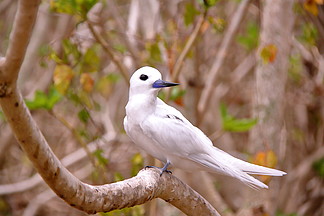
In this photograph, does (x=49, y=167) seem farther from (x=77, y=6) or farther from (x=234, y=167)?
(x=77, y=6)

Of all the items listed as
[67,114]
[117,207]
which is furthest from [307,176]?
[117,207]

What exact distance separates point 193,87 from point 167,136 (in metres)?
2.02

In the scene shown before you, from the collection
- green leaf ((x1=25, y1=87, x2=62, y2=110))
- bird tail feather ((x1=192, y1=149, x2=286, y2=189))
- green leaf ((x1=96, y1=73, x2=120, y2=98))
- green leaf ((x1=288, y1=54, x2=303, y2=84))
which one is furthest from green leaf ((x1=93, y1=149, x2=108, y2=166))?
green leaf ((x1=288, y1=54, x2=303, y2=84))

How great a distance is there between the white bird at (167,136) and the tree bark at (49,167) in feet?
0.46

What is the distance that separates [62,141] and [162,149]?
3804 mm

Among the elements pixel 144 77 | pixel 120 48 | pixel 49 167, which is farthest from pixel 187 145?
pixel 120 48

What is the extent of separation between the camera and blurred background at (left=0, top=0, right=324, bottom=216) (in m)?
3.13

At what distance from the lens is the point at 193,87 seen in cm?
409

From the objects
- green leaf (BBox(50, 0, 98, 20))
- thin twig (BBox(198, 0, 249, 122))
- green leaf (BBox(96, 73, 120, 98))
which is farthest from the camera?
green leaf (BBox(96, 73, 120, 98))

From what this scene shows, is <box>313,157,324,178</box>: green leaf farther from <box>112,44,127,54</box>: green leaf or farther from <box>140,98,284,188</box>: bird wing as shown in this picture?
<box>140,98,284,188</box>: bird wing

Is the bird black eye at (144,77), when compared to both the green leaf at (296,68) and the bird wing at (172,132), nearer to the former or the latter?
the bird wing at (172,132)

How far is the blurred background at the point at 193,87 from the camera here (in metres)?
3.13

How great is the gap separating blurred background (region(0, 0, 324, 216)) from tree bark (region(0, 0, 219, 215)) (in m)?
0.87

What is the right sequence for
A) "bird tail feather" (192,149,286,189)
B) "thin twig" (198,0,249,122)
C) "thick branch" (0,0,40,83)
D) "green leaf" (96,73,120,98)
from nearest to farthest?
"thick branch" (0,0,40,83) → "bird tail feather" (192,149,286,189) → "thin twig" (198,0,249,122) → "green leaf" (96,73,120,98)
